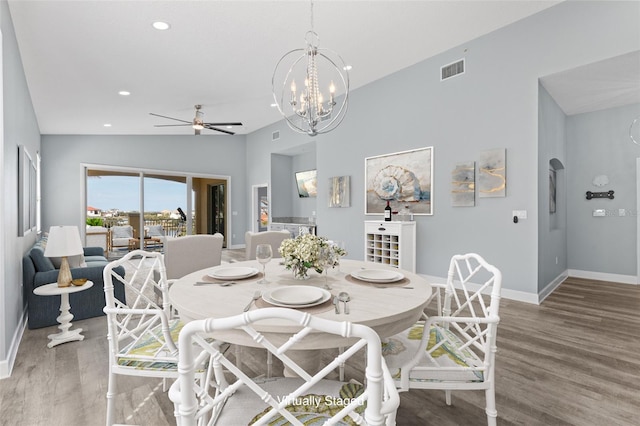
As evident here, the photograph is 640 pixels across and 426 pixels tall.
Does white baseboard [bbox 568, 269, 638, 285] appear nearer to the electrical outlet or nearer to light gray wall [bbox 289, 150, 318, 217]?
the electrical outlet

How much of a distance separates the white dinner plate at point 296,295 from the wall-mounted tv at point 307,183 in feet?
21.3

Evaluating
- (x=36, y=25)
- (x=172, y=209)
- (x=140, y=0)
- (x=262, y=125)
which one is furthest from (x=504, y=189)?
(x=172, y=209)

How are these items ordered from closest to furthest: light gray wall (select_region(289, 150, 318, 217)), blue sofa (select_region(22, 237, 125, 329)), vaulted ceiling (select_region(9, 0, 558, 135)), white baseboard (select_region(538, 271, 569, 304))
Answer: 1. blue sofa (select_region(22, 237, 125, 329))
2. vaulted ceiling (select_region(9, 0, 558, 135))
3. white baseboard (select_region(538, 271, 569, 304))
4. light gray wall (select_region(289, 150, 318, 217))

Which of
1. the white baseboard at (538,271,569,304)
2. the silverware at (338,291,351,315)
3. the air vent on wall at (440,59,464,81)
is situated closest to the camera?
the silverware at (338,291,351,315)

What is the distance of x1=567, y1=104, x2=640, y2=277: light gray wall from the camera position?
4.57m

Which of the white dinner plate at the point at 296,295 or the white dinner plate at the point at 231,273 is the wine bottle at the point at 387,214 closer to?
the white dinner plate at the point at 231,273

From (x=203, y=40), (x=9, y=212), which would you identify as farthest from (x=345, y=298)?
(x=203, y=40)

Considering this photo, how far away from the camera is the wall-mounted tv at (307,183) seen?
25.7 ft

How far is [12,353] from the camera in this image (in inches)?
90.2

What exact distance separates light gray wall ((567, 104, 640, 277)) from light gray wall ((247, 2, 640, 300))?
7.09 ft

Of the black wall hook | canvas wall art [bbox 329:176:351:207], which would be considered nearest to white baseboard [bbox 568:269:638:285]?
the black wall hook

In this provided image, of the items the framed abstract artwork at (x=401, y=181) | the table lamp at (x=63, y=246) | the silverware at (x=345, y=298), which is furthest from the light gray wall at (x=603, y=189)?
the table lamp at (x=63, y=246)

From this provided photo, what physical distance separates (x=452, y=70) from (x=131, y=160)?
24.0 feet

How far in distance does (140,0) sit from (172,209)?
6.15 meters
